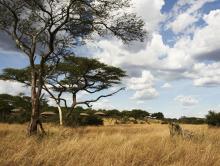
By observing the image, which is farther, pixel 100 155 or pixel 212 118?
pixel 212 118

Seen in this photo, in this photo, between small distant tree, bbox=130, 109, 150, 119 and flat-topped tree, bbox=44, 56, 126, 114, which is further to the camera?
small distant tree, bbox=130, 109, 150, 119

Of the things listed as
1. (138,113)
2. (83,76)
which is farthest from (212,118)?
(138,113)

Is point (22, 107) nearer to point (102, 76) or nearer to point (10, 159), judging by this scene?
point (102, 76)

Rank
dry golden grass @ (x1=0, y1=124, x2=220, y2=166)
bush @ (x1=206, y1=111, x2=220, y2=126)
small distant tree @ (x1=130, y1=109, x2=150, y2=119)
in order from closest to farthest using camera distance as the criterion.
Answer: dry golden grass @ (x1=0, y1=124, x2=220, y2=166) → bush @ (x1=206, y1=111, x2=220, y2=126) → small distant tree @ (x1=130, y1=109, x2=150, y2=119)

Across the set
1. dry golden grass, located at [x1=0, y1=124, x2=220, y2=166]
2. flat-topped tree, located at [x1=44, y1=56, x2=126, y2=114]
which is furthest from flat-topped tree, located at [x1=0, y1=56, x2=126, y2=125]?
dry golden grass, located at [x1=0, y1=124, x2=220, y2=166]

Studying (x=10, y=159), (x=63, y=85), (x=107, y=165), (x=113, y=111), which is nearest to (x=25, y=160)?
(x=10, y=159)

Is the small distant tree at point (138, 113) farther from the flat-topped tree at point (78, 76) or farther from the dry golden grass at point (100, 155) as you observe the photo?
the dry golden grass at point (100, 155)

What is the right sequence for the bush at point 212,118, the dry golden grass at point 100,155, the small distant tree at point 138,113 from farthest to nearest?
the small distant tree at point 138,113 < the bush at point 212,118 < the dry golden grass at point 100,155

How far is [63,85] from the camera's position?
37.5 meters

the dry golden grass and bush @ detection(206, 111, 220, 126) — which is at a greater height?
bush @ detection(206, 111, 220, 126)

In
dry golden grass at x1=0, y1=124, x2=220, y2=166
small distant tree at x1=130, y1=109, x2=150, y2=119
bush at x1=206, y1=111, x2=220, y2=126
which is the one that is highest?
small distant tree at x1=130, y1=109, x2=150, y2=119

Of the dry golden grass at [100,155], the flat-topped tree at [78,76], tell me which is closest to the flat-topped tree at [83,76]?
the flat-topped tree at [78,76]

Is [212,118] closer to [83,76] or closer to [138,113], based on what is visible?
[83,76]

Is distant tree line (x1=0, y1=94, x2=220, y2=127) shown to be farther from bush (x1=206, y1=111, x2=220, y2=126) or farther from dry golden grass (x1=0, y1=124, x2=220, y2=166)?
dry golden grass (x1=0, y1=124, x2=220, y2=166)
